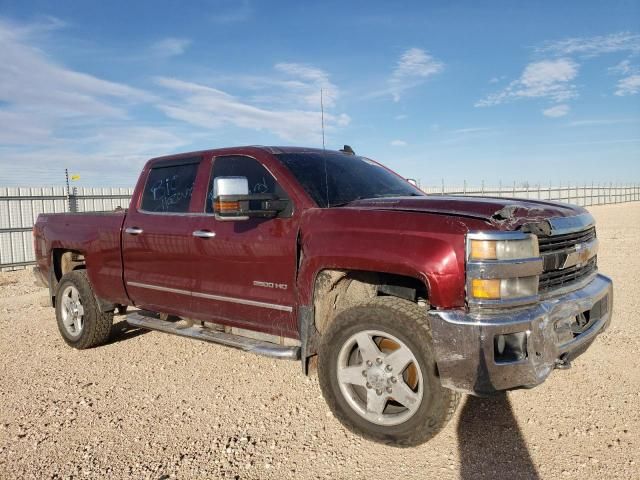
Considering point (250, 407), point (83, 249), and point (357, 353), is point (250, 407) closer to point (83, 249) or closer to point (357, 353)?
point (357, 353)

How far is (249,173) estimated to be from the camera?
13.7 ft

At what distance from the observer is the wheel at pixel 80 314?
5.39 metres

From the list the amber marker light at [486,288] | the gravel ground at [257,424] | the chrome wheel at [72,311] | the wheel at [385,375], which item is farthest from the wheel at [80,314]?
the amber marker light at [486,288]

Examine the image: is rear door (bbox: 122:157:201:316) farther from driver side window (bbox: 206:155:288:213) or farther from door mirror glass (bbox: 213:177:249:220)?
door mirror glass (bbox: 213:177:249:220)

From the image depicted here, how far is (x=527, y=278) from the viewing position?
288cm

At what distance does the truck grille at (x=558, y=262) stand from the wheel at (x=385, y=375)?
2.57 feet

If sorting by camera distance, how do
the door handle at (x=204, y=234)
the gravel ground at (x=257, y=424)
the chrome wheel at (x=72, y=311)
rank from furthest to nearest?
the chrome wheel at (x=72, y=311) < the door handle at (x=204, y=234) < the gravel ground at (x=257, y=424)

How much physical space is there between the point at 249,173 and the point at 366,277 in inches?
54.6

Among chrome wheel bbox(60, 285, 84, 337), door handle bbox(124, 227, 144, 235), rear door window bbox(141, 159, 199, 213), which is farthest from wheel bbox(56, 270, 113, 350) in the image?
rear door window bbox(141, 159, 199, 213)

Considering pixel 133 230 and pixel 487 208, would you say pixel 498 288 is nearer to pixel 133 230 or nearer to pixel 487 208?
pixel 487 208

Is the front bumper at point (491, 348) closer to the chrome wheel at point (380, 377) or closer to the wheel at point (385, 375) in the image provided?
the wheel at point (385, 375)

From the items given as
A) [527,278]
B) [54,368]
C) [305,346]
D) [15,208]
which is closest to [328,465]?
[305,346]

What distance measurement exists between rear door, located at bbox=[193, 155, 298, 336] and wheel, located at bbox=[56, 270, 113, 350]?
163 centimetres

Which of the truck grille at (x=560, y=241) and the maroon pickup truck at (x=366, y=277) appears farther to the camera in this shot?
the truck grille at (x=560, y=241)
